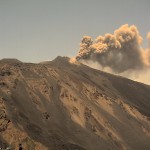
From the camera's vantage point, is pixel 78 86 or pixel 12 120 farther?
pixel 78 86

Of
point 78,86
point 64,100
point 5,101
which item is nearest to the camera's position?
point 5,101

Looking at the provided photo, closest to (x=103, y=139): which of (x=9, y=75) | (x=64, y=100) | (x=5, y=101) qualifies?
(x=64, y=100)

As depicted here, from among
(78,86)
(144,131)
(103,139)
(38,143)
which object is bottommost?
(38,143)

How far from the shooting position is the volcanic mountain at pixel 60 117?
13675 cm

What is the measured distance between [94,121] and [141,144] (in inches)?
852

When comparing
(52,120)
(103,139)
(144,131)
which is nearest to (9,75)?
(52,120)

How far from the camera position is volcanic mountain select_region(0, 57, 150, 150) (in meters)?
137

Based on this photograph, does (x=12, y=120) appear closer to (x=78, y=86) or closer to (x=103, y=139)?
(x=103, y=139)

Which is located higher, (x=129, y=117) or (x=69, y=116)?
(x=129, y=117)

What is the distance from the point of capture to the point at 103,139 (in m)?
159

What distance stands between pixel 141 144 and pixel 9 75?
66885mm

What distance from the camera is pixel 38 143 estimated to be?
129500mm

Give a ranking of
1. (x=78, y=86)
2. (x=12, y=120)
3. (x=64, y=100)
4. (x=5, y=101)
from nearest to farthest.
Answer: (x=12, y=120)
(x=5, y=101)
(x=64, y=100)
(x=78, y=86)

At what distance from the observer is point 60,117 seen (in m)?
164
